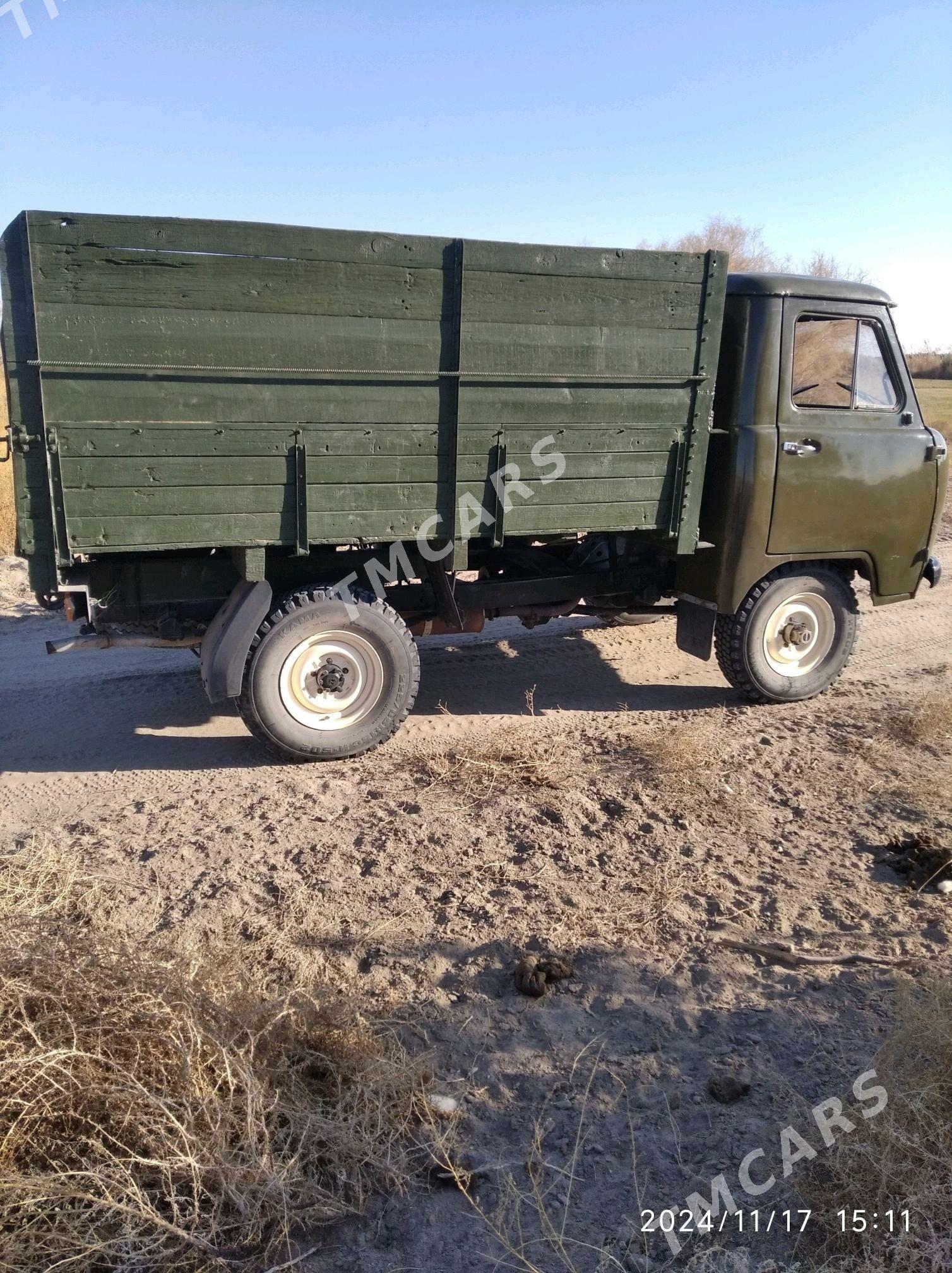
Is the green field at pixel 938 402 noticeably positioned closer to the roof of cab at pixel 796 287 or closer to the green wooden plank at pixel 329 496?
the roof of cab at pixel 796 287

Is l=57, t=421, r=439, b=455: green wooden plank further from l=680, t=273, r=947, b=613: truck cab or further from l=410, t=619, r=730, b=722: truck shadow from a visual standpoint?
l=680, t=273, r=947, b=613: truck cab

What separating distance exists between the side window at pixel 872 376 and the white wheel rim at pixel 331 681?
348cm

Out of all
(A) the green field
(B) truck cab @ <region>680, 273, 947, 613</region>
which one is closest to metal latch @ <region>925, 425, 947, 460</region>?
(B) truck cab @ <region>680, 273, 947, 613</region>

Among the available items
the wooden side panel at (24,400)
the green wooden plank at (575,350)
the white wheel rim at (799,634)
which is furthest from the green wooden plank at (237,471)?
the white wheel rim at (799,634)

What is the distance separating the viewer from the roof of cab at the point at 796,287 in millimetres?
5445

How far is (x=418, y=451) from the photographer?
4.89 m

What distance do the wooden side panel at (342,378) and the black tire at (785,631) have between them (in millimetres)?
1050

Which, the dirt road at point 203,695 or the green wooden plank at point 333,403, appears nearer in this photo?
the green wooden plank at point 333,403

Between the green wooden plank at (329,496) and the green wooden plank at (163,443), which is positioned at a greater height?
the green wooden plank at (163,443)

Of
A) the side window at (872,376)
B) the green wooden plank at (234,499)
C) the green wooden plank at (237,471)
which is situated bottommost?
the green wooden plank at (234,499)

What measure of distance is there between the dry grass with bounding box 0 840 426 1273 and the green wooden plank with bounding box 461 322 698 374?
129 inches

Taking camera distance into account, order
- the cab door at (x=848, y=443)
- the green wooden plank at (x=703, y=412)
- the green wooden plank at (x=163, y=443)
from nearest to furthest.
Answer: the green wooden plank at (x=163, y=443) → the green wooden plank at (x=703, y=412) → the cab door at (x=848, y=443)

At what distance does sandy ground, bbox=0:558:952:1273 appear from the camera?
8.59 ft

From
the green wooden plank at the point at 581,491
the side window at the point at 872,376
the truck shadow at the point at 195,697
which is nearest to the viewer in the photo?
the green wooden plank at the point at 581,491
